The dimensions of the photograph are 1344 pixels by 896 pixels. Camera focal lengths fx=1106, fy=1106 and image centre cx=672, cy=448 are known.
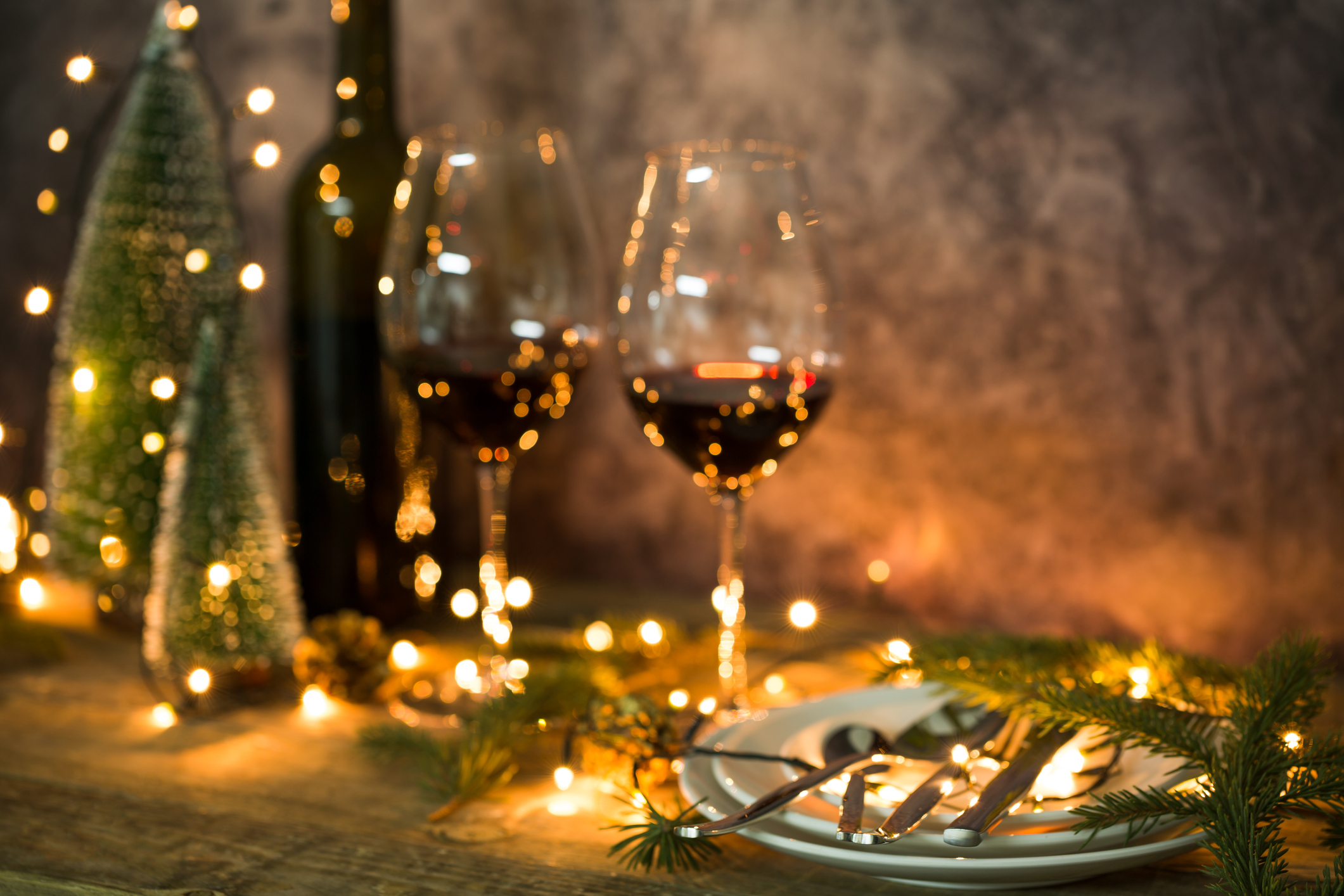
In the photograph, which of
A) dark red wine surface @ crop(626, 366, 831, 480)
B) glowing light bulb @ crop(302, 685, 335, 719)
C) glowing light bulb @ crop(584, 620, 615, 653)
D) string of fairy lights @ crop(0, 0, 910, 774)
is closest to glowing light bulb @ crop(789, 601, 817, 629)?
string of fairy lights @ crop(0, 0, 910, 774)

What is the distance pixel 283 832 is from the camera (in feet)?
1.77

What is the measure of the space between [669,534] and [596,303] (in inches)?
15.1

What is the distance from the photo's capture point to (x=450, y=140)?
72 cm

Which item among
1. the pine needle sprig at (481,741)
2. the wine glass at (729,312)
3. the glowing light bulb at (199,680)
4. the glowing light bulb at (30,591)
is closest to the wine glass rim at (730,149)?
the wine glass at (729,312)

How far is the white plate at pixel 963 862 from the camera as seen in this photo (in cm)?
43

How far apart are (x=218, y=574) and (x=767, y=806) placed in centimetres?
46

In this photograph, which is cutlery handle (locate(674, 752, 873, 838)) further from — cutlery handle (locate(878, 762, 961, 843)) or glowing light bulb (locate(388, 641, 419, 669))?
glowing light bulb (locate(388, 641, 419, 669))

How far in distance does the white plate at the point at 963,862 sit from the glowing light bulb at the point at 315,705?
0.38 metres

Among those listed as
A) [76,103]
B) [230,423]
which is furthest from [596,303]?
[76,103]

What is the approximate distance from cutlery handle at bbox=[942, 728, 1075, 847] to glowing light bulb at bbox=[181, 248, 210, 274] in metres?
0.71

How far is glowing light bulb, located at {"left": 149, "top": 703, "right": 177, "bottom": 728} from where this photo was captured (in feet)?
2.29

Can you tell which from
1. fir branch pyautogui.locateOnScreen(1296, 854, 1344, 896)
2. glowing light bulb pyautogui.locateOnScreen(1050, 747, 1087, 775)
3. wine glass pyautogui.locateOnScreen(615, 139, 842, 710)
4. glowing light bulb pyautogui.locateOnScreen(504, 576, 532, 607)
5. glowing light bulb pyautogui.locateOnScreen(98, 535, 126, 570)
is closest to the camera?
fir branch pyautogui.locateOnScreen(1296, 854, 1344, 896)

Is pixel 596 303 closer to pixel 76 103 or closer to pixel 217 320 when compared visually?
pixel 217 320

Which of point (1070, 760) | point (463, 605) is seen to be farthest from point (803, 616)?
point (1070, 760)
